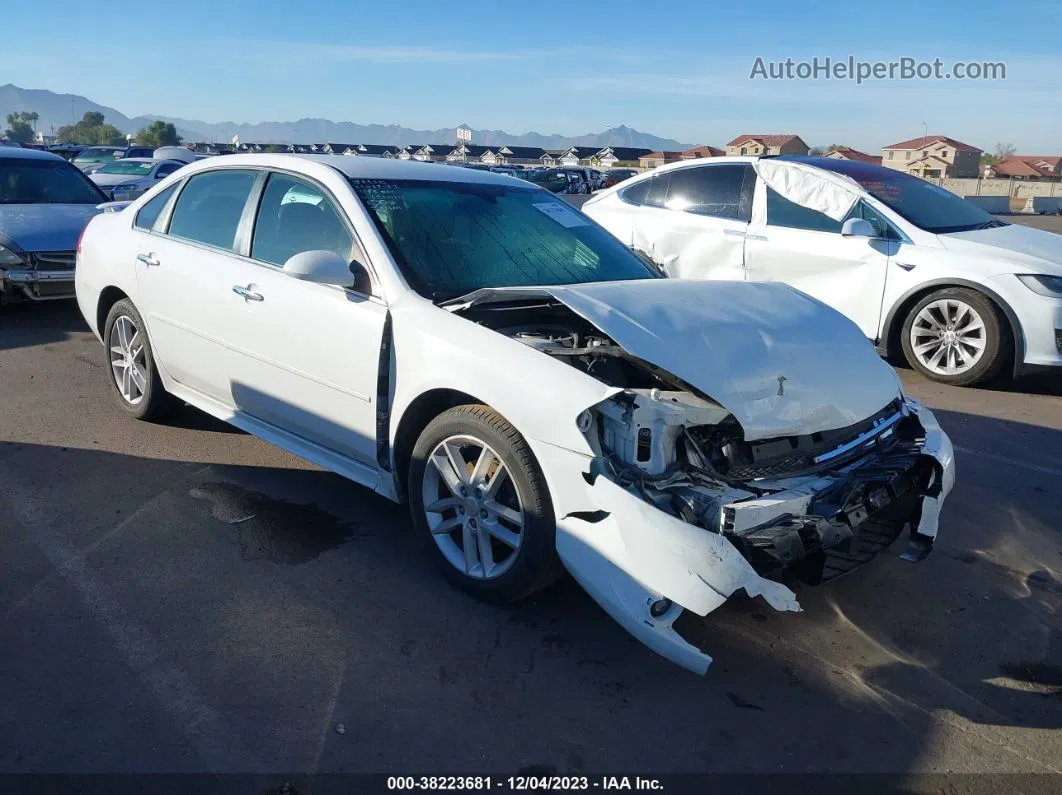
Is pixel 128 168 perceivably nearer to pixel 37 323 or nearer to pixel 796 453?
pixel 37 323

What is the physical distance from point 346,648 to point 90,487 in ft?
7.09

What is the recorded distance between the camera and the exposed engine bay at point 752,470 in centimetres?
292

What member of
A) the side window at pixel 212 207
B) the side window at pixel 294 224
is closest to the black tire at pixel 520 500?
the side window at pixel 294 224

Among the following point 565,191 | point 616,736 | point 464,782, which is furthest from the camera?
point 565,191

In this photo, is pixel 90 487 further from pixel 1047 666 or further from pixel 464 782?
pixel 1047 666

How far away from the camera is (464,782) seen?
2.54 meters

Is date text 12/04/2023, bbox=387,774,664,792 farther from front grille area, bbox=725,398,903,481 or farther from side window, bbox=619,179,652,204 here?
side window, bbox=619,179,652,204

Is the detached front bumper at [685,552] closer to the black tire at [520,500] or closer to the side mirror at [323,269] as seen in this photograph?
the black tire at [520,500]

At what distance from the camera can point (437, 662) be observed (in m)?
3.10

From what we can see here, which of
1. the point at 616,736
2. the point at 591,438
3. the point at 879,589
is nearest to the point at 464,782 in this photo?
the point at 616,736

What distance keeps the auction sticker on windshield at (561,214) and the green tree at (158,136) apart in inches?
3912

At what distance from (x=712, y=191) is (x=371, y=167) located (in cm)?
467

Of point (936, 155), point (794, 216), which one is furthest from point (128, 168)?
point (936, 155)

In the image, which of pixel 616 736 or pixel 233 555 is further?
pixel 233 555
